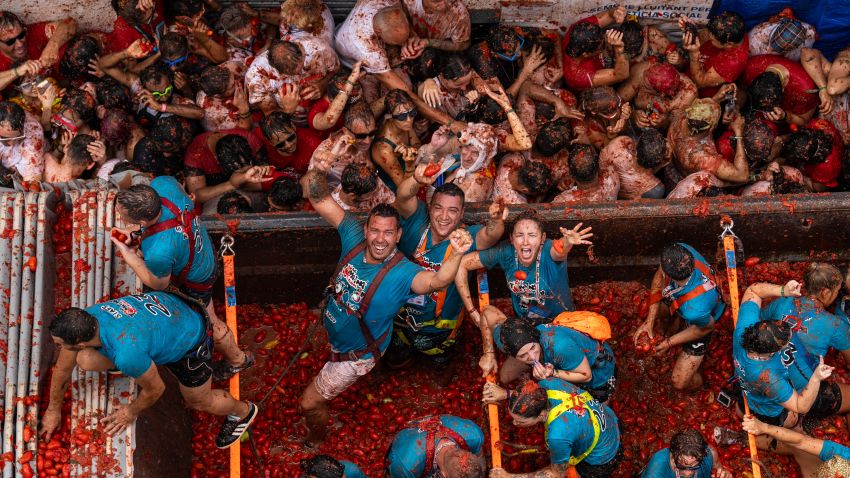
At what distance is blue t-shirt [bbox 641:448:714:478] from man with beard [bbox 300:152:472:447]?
2.04 metres

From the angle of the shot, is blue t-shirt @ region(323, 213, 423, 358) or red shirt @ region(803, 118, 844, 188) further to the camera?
red shirt @ region(803, 118, 844, 188)

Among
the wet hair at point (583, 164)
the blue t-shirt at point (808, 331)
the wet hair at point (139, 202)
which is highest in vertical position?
the wet hair at point (139, 202)

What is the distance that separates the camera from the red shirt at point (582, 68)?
8586 mm

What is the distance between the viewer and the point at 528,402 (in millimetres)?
6133

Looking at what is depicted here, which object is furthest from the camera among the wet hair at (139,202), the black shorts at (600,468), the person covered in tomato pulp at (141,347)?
the black shorts at (600,468)

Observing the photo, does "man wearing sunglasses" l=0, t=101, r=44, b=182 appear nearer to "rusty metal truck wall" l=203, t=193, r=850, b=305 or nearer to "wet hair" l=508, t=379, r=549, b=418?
"rusty metal truck wall" l=203, t=193, r=850, b=305

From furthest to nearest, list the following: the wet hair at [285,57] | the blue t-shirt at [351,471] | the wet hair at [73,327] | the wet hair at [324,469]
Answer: the wet hair at [285,57], the blue t-shirt at [351,471], the wet hair at [324,469], the wet hair at [73,327]

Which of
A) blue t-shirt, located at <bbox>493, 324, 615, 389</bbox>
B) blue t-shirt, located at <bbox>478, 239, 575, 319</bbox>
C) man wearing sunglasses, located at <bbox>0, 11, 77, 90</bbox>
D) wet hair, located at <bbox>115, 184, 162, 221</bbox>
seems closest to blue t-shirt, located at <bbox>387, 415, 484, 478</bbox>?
blue t-shirt, located at <bbox>493, 324, 615, 389</bbox>

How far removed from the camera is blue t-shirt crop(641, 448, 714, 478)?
251 inches

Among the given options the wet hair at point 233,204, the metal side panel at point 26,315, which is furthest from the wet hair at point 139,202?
the wet hair at point 233,204

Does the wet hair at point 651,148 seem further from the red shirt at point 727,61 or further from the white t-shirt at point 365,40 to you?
the white t-shirt at point 365,40

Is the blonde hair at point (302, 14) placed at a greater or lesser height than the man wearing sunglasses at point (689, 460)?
greater

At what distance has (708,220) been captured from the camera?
25.3 ft

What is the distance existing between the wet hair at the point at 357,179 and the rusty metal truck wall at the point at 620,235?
0.42 m
